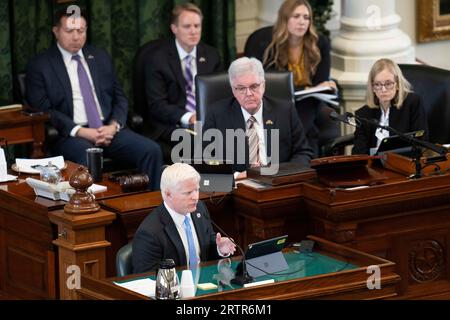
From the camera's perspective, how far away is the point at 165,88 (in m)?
8.95

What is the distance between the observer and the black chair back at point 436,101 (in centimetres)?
840

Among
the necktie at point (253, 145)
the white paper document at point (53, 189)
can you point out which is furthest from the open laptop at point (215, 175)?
the necktie at point (253, 145)

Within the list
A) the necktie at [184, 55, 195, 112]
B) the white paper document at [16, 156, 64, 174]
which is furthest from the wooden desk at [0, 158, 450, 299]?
the necktie at [184, 55, 195, 112]

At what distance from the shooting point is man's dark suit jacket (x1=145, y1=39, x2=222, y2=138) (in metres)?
8.86

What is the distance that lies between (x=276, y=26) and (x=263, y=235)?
2771 mm

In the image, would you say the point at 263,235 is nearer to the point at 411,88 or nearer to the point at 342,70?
the point at 411,88

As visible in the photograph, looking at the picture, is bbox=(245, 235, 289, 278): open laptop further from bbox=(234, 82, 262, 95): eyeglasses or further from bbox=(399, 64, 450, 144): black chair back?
bbox=(399, 64, 450, 144): black chair back

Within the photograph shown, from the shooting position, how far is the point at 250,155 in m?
7.63

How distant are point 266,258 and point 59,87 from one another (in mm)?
3305

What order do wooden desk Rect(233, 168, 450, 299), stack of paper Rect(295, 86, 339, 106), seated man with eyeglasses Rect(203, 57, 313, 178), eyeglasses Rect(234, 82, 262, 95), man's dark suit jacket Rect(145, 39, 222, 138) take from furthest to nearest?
1. man's dark suit jacket Rect(145, 39, 222, 138)
2. stack of paper Rect(295, 86, 339, 106)
3. seated man with eyeglasses Rect(203, 57, 313, 178)
4. eyeglasses Rect(234, 82, 262, 95)
5. wooden desk Rect(233, 168, 450, 299)

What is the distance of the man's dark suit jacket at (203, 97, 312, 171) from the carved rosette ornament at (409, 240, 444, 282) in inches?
43.3

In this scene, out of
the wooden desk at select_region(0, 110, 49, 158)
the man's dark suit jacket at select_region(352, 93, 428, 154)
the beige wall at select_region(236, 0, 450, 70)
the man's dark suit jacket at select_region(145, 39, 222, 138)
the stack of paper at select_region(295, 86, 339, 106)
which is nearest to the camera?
the man's dark suit jacket at select_region(352, 93, 428, 154)
